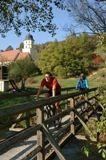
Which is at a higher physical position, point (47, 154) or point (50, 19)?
point (50, 19)

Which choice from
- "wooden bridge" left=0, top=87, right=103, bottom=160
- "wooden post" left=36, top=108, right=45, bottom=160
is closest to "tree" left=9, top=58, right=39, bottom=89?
"wooden bridge" left=0, top=87, right=103, bottom=160

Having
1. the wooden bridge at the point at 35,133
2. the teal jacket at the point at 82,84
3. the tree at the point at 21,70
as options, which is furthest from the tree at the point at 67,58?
the wooden bridge at the point at 35,133

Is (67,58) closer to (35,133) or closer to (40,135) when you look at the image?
(35,133)

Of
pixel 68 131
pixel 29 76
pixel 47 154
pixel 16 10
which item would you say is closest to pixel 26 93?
pixel 68 131

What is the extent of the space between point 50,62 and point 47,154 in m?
96.8

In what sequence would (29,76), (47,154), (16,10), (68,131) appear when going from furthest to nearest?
(29,76)
(16,10)
(68,131)
(47,154)

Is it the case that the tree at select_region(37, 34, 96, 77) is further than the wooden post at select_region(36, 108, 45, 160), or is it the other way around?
the tree at select_region(37, 34, 96, 77)

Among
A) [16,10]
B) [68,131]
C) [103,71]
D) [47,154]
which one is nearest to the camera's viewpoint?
[47,154]

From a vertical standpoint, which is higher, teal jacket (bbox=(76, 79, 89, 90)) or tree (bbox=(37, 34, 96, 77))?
teal jacket (bbox=(76, 79, 89, 90))

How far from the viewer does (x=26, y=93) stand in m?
13.1

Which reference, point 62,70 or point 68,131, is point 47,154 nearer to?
point 68,131

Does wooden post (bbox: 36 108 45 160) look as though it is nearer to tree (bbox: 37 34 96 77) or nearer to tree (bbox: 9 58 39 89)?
tree (bbox: 9 58 39 89)

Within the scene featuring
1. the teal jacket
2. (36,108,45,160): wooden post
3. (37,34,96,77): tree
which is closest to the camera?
(36,108,45,160): wooden post

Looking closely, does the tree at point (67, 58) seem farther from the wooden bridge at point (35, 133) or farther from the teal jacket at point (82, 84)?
the wooden bridge at point (35, 133)
